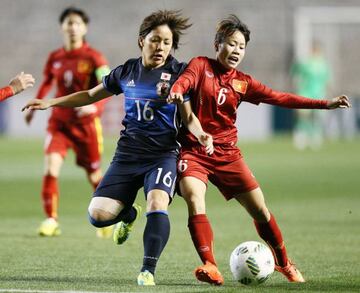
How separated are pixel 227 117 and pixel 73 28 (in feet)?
12.7

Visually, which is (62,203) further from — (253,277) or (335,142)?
(335,142)

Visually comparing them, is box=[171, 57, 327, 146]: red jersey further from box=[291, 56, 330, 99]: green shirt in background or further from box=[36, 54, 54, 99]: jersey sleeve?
box=[291, 56, 330, 99]: green shirt in background

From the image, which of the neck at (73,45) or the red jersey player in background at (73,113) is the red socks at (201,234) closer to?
the red jersey player in background at (73,113)

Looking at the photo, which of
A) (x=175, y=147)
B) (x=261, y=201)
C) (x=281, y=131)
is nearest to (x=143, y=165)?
(x=175, y=147)

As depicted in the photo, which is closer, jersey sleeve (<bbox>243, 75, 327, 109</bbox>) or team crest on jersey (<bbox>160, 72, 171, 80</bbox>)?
team crest on jersey (<bbox>160, 72, 171, 80</bbox>)

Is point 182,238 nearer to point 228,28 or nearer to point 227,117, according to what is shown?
point 227,117

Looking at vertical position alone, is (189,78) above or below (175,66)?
below

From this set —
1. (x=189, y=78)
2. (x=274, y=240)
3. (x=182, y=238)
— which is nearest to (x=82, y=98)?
(x=189, y=78)

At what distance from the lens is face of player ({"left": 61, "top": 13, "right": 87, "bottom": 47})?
1120 cm

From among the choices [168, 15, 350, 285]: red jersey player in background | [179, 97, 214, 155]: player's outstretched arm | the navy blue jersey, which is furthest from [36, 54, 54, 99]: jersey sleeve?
[179, 97, 214, 155]: player's outstretched arm

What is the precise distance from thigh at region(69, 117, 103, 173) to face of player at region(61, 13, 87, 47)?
2.81ft

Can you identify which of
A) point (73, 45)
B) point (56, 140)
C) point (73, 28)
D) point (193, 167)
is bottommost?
point (193, 167)

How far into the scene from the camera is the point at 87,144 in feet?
37.4

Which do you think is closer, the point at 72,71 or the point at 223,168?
the point at 223,168
